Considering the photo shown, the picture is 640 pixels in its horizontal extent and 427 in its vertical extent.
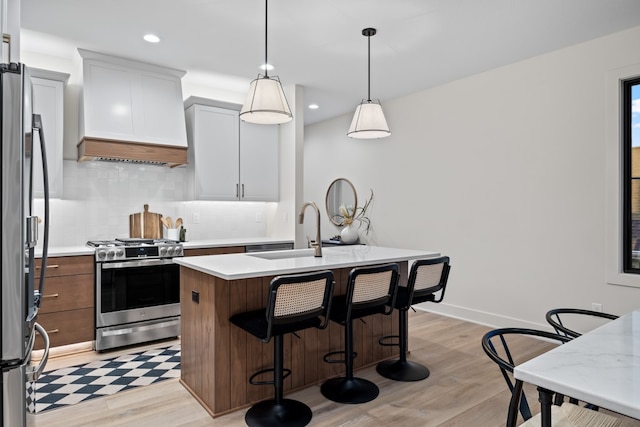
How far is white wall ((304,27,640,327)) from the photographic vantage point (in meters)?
3.44

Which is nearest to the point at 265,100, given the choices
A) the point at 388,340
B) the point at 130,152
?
the point at 130,152

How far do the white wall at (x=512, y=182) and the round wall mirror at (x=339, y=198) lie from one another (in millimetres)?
609

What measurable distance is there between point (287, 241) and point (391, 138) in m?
1.98

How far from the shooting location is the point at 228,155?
15.0 feet

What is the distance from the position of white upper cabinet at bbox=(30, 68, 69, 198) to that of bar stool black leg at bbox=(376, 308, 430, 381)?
3.19 metres

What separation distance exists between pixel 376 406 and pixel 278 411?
0.61 meters

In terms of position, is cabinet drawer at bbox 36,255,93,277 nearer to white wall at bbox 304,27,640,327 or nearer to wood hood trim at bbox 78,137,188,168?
wood hood trim at bbox 78,137,188,168

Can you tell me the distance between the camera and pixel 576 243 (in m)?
3.55

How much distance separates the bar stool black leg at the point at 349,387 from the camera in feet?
8.41

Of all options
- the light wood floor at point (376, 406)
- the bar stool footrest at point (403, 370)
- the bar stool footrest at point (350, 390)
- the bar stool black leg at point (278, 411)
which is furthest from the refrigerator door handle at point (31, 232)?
the bar stool footrest at point (403, 370)

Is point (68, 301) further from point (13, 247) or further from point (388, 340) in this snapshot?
point (388, 340)

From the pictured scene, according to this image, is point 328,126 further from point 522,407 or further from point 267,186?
point 522,407

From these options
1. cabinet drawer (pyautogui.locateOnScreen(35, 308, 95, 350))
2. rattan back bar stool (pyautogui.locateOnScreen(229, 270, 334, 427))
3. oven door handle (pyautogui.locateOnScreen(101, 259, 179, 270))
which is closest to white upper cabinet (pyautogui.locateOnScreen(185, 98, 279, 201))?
oven door handle (pyautogui.locateOnScreen(101, 259, 179, 270))

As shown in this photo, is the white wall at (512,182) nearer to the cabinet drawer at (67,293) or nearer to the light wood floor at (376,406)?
the light wood floor at (376,406)
